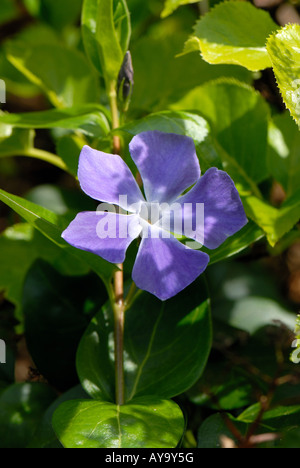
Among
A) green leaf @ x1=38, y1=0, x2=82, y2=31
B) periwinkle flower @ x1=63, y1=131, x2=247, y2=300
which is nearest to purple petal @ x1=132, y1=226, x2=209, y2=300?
periwinkle flower @ x1=63, y1=131, x2=247, y2=300

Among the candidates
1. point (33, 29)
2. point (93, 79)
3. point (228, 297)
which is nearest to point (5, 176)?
point (33, 29)

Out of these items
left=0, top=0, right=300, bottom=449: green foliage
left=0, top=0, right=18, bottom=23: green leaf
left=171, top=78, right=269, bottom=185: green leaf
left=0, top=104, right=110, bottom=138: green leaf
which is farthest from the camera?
left=0, top=0, right=18, bottom=23: green leaf

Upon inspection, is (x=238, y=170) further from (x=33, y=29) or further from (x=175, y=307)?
(x=33, y=29)

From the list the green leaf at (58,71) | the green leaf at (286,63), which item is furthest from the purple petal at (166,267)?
the green leaf at (58,71)

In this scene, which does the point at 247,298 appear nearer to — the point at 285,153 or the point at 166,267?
the point at 285,153

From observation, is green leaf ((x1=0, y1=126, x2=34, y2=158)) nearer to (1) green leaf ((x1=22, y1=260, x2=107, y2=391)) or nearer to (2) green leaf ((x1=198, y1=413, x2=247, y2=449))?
(1) green leaf ((x1=22, y1=260, x2=107, y2=391))

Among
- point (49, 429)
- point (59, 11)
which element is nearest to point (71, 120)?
point (49, 429)
